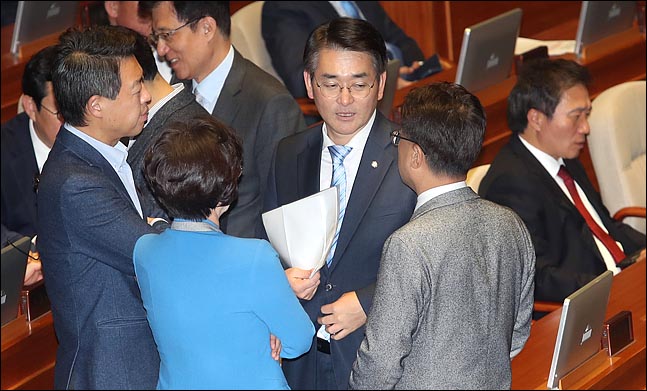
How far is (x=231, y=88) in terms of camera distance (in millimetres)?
3447

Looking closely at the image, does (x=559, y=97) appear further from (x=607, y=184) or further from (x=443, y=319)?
(x=443, y=319)

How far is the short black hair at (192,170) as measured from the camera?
2318mm

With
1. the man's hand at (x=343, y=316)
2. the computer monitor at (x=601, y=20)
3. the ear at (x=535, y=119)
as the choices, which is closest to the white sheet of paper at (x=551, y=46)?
the computer monitor at (x=601, y=20)

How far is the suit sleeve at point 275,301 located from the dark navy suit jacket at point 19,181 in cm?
190

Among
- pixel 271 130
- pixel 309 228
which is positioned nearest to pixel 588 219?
pixel 271 130

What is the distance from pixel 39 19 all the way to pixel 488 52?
199cm

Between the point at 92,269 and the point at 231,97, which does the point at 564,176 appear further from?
the point at 92,269

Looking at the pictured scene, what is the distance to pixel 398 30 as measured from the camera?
5574mm

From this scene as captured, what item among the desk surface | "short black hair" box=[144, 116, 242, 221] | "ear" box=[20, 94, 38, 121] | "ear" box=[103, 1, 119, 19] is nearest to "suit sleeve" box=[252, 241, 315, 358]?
"short black hair" box=[144, 116, 242, 221]

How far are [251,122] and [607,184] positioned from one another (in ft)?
5.95

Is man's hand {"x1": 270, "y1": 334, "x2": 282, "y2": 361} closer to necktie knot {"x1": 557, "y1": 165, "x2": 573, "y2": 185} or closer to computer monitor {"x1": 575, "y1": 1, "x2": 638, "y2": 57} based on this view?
necktie knot {"x1": 557, "y1": 165, "x2": 573, "y2": 185}

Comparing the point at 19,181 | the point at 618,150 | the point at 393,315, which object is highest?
the point at 393,315

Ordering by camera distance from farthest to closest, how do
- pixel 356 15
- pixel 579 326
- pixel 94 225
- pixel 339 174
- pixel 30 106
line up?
1. pixel 356 15
2. pixel 30 106
3. pixel 579 326
4. pixel 339 174
5. pixel 94 225

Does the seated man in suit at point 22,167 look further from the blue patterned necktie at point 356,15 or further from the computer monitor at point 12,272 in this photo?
the blue patterned necktie at point 356,15
